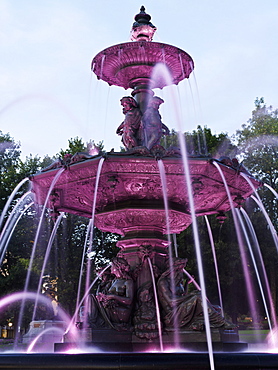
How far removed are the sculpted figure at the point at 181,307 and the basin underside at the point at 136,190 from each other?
1.29 m

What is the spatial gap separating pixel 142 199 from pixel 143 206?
161 millimetres

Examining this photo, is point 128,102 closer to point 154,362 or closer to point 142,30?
point 142,30

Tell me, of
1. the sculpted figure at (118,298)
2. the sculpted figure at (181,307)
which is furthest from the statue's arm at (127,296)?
the sculpted figure at (181,307)

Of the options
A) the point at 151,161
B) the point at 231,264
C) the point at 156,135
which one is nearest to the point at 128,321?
the point at 151,161

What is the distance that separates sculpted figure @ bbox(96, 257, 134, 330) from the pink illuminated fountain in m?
0.02

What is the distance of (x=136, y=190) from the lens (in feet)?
26.7

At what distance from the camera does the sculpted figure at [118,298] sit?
7.39m

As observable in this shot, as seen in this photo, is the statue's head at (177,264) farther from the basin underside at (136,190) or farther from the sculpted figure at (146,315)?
the basin underside at (136,190)

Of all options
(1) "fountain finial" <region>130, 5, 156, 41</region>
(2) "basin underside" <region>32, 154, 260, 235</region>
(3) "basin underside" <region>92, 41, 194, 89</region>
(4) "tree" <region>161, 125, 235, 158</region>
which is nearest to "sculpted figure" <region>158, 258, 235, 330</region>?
(2) "basin underside" <region>32, 154, 260, 235</region>

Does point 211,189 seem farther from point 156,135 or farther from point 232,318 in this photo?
point 232,318

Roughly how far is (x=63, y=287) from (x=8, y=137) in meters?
14.1

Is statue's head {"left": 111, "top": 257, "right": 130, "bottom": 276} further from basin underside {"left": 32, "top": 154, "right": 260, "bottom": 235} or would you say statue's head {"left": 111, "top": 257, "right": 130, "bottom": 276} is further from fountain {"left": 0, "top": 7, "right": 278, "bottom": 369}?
basin underside {"left": 32, "top": 154, "right": 260, "bottom": 235}

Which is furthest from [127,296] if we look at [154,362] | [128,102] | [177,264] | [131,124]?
[128,102]

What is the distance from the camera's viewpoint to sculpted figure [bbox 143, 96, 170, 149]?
352 inches
